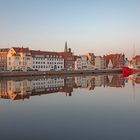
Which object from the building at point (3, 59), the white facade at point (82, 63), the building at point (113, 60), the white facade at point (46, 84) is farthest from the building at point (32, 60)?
the building at point (113, 60)


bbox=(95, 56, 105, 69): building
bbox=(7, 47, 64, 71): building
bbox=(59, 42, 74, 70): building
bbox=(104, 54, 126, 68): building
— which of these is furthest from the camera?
bbox=(104, 54, 126, 68): building

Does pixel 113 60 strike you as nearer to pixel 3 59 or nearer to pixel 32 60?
pixel 32 60

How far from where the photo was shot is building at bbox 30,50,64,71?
8344cm

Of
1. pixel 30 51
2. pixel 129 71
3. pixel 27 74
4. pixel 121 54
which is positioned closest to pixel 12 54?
pixel 30 51

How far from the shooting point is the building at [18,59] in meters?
77.1

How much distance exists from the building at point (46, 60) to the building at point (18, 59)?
2.11 m

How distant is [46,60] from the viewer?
86.7m

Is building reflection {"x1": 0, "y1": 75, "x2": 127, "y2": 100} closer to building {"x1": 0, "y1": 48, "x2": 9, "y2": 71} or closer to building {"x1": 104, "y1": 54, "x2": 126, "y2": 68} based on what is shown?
building {"x1": 0, "y1": 48, "x2": 9, "y2": 71}

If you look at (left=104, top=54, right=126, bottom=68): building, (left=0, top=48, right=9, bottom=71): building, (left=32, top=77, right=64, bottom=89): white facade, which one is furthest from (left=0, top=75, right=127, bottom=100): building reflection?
(left=104, top=54, right=126, bottom=68): building

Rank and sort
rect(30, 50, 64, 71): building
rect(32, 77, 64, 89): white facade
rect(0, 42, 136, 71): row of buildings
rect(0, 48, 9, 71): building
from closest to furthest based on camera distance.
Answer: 1. rect(32, 77, 64, 89): white facade
2. rect(0, 48, 9, 71): building
3. rect(0, 42, 136, 71): row of buildings
4. rect(30, 50, 64, 71): building

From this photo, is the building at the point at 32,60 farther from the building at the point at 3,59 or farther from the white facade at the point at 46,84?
the white facade at the point at 46,84

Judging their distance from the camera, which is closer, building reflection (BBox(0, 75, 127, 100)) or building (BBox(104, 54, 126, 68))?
building reflection (BBox(0, 75, 127, 100))

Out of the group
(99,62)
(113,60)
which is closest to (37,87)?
(99,62)

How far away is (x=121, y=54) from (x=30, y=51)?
184 ft
